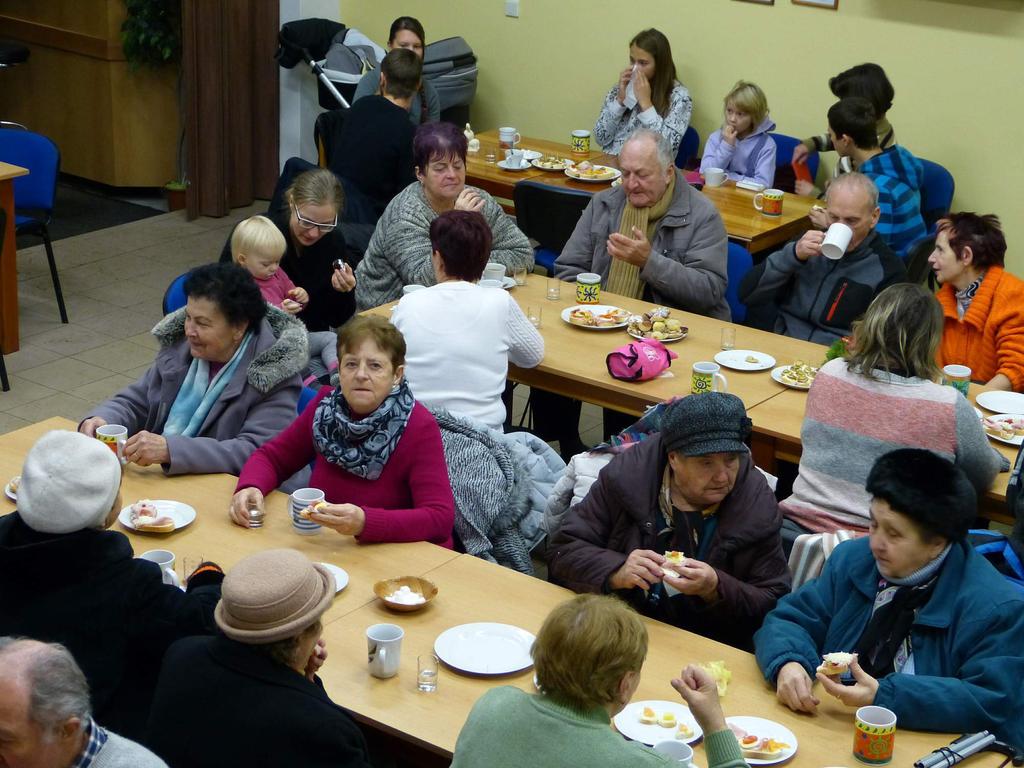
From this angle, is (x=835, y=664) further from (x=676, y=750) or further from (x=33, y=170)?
(x=33, y=170)

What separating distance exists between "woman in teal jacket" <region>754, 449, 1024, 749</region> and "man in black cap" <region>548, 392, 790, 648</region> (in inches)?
9.4

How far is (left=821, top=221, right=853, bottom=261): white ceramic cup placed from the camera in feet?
16.3

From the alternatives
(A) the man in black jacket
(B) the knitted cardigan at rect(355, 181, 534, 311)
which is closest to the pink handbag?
(B) the knitted cardigan at rect(355, 181, 534, 311)

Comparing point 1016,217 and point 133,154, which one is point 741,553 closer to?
point 1016,217

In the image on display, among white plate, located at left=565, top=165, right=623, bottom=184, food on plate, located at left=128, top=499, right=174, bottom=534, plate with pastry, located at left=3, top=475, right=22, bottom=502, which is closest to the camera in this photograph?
food on plate, located at left=128, top=499, right=174, bottom=534

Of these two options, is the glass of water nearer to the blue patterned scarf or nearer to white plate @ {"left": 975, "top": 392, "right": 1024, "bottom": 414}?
the blue patterned scarf

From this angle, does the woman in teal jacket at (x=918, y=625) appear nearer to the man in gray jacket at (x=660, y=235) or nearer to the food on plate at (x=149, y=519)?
the food on plate at (x=149, y=519)

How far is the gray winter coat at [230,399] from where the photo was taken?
12.9ft

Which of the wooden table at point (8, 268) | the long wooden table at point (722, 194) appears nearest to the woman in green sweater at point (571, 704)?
the long wooden table at point (722, 194)

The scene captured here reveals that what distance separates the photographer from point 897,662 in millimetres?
2988

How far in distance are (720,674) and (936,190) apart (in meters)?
4.74

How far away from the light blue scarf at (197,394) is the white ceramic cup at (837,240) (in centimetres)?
225

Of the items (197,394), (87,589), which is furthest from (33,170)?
(87,589)

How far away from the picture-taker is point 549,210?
626 cm
